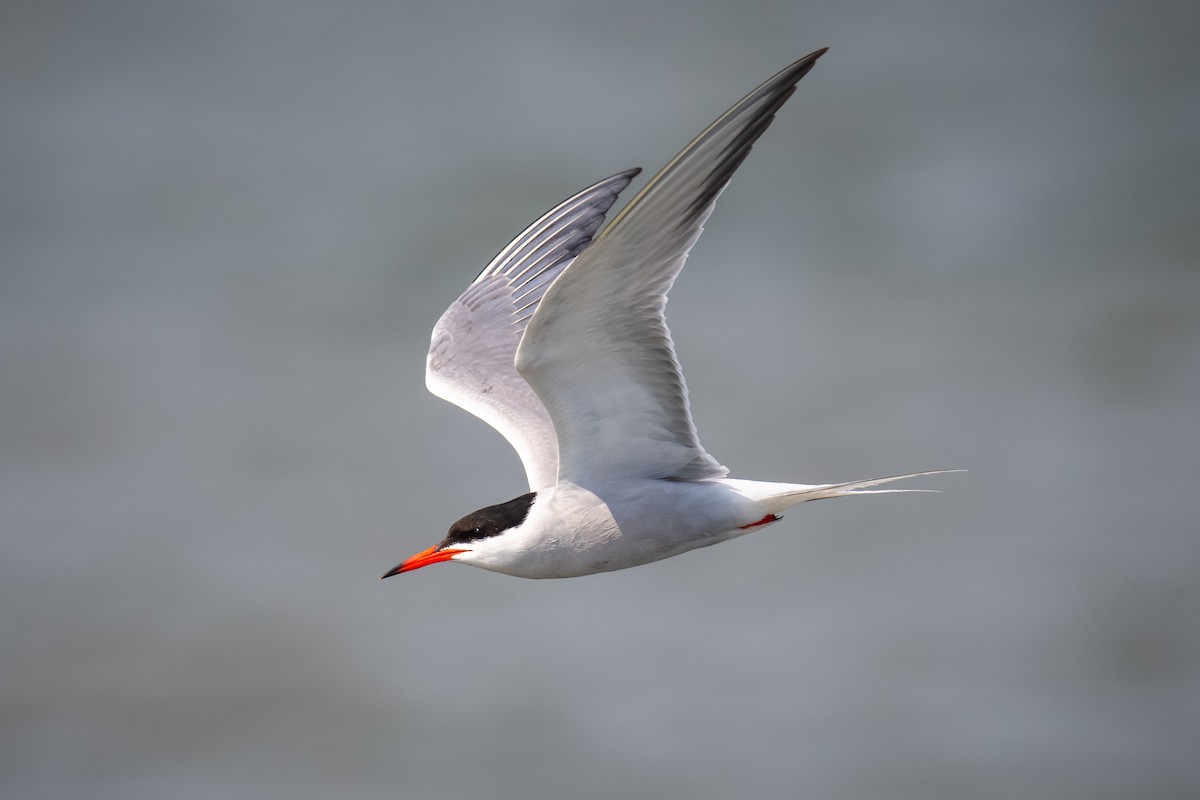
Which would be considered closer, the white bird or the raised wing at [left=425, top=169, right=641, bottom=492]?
the white bird

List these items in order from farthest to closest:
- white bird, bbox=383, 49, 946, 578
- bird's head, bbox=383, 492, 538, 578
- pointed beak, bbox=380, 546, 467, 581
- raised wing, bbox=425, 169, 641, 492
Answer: raised wing, bbox=425, 169, 641, 492
pointed beak, bbox=380, 546, 467, 581
bird's head, bbox=383, 492, 538, 578
white bird, bbox=383, 49, 946, 578

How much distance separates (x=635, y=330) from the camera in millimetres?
4547

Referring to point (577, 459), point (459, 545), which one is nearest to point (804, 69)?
point (577, 459)

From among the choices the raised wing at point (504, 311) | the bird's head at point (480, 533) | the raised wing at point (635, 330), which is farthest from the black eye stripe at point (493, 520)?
the raised wing at point (504, 311)

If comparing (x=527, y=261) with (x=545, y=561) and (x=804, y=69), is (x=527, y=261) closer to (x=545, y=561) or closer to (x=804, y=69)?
(x=545, y=561)

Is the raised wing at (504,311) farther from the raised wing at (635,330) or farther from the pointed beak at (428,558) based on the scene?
the raised wing at (635,330)

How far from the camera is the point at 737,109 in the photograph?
156 inches

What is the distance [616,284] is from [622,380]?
413mm

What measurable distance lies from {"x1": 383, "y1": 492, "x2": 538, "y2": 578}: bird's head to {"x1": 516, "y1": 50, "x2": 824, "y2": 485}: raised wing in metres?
0.19

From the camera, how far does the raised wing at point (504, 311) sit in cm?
587

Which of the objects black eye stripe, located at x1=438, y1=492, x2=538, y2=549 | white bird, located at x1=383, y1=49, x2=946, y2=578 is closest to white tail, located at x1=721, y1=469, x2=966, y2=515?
white bird, located at x1=383, y1=49, x2=946, y2=578

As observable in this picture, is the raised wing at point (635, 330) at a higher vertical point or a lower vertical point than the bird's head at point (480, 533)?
higher

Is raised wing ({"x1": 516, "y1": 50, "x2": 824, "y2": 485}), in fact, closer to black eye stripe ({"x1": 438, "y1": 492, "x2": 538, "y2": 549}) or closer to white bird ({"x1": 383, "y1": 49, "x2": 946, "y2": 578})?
white bird ({"x1": 383, "y1": 49, "x2": 946, "y2": 578})

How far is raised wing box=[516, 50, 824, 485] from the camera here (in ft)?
13.4
